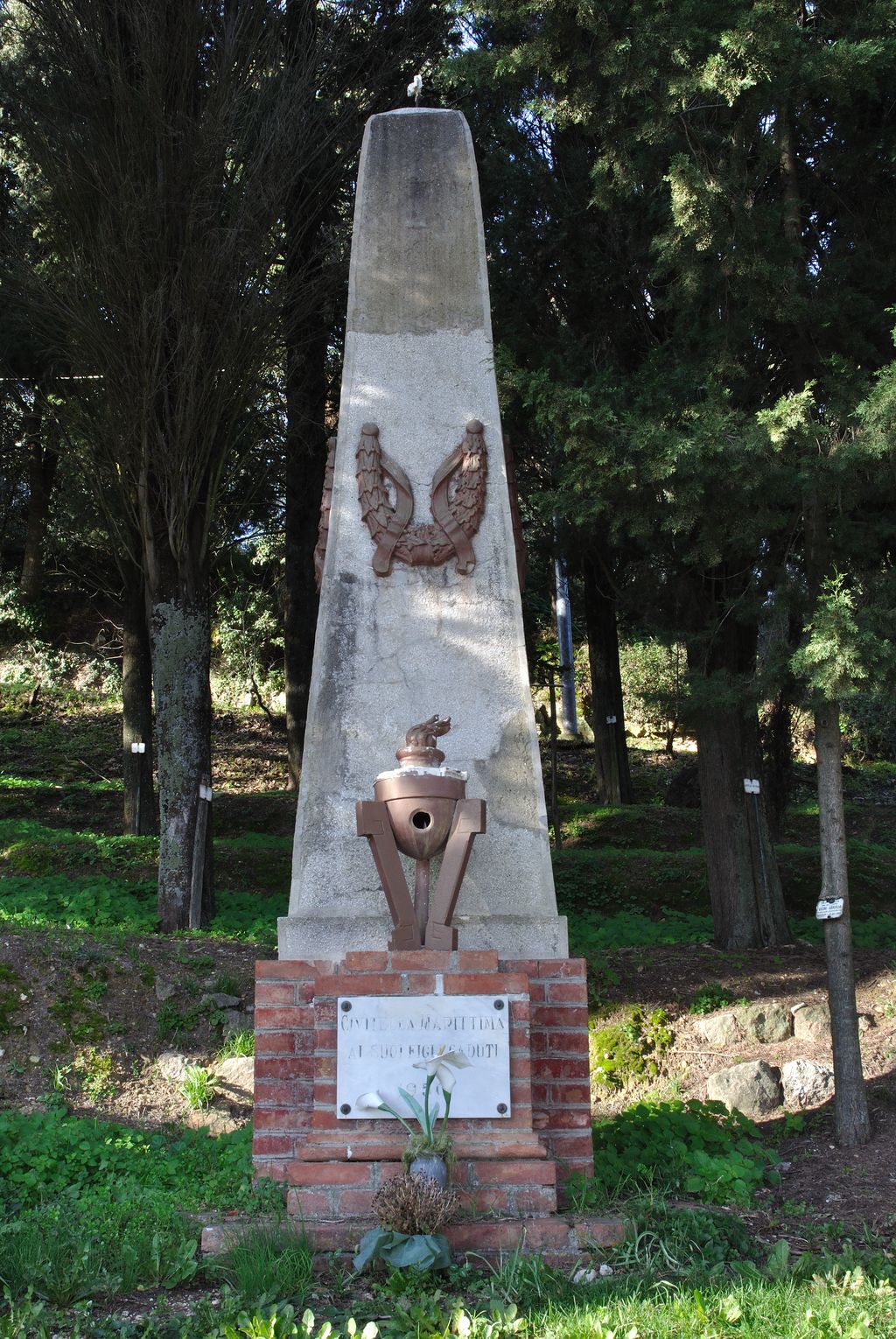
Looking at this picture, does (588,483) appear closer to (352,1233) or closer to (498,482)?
(498,482)

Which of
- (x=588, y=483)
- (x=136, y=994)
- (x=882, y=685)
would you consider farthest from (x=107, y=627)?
(x=882, y=685)

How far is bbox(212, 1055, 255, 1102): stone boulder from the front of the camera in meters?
6.77

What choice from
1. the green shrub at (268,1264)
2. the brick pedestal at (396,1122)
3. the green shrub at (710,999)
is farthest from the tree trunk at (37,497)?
the green shrub at (268,1264)

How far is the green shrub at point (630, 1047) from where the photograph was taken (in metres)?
7.75

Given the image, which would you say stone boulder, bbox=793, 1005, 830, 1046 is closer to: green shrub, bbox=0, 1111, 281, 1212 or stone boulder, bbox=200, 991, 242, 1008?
stone boulder, bbox=200, 991, 242, 1008

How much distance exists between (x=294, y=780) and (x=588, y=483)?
7722mm

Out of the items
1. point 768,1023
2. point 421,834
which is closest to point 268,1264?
point 421,834

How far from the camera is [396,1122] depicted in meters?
4.26

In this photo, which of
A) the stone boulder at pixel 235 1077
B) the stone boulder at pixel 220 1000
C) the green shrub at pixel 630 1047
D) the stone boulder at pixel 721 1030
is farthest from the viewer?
the stone boulder at pixel 721 1030

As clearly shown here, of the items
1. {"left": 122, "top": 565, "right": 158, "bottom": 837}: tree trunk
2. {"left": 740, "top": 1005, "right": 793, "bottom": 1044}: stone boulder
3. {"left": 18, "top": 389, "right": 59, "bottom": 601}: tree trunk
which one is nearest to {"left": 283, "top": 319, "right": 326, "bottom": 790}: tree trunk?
{"left": 122, "top": 565, "right": 158, "bottom": 837}: tree trunk

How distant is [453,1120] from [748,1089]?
3.54 metres

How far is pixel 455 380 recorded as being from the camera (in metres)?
5.46

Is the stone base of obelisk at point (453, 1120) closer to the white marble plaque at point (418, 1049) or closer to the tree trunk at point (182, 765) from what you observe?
the white marble plaque at point (418, 1049)

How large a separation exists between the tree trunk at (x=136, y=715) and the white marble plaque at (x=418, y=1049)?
8988 mm
